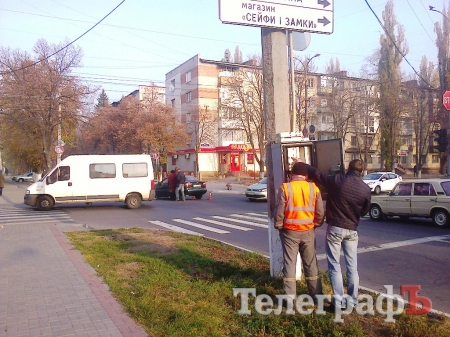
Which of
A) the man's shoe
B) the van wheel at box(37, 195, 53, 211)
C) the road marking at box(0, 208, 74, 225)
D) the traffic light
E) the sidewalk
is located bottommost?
the road marking at box(0, 208, 74, 225)

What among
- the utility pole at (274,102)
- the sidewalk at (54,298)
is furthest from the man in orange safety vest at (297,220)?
the sidewalk at (54,298)

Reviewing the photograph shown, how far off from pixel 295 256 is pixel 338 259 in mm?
530

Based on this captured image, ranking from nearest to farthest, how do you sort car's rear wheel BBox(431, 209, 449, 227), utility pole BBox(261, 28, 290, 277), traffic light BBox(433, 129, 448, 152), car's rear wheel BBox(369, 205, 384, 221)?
1. utility pole BBox(261, 28, 290, 277)
2. car's rear wheel BBox(431, 209, 449, 227)
3. car's rear wheel BBox(369, 205, 384, 221)
4. traffic light BBox(433, 129, 448, 152)

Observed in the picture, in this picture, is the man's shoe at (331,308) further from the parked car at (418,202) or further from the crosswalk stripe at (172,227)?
the parked car at (418,202)

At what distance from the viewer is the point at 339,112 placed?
43.7 m

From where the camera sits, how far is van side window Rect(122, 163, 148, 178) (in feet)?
66.5

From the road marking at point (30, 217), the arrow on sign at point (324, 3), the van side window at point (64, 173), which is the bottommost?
the road marking at point (30, 217)

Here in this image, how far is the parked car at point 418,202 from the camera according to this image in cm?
1273

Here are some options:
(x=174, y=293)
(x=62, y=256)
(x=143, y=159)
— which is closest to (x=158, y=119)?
(x=143, y=159)

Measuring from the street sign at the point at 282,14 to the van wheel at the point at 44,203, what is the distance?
16155 mm

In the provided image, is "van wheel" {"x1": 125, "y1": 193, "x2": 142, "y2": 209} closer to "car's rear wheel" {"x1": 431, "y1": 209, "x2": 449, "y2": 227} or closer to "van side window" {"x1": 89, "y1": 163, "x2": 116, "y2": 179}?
"van side window" {"x1": 89, "y1": 163, "x2": 116, "y2": 179}

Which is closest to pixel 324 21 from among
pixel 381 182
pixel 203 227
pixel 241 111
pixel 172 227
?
pixel 203 227

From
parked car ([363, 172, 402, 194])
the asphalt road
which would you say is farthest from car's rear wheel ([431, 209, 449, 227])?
parked car ([363, 172, 402, 194])

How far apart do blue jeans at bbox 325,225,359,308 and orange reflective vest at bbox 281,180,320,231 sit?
33cm
